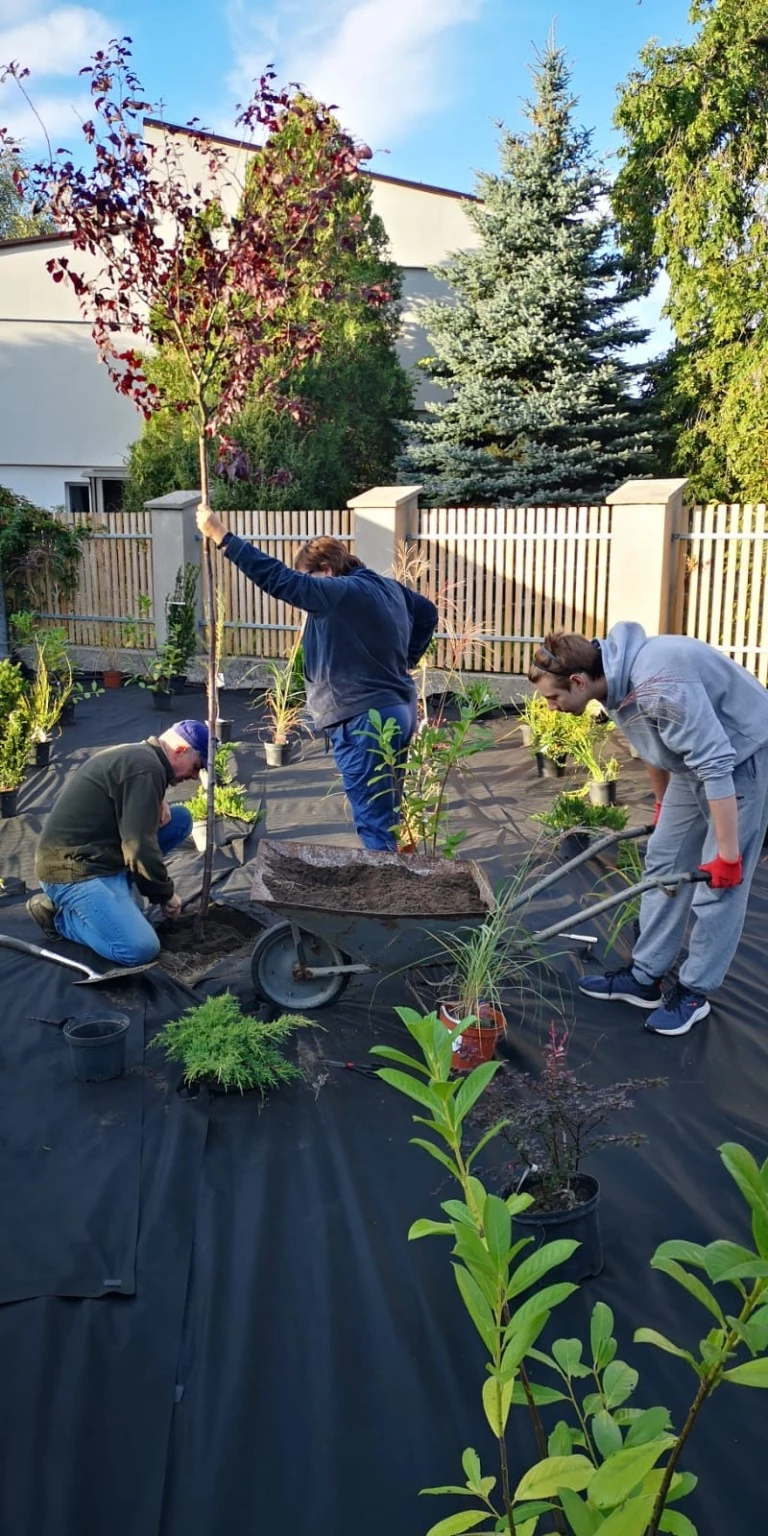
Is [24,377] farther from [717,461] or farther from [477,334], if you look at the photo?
[717,461]

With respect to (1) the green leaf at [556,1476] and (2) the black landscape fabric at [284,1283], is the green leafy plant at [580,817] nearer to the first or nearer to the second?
(2) the black landscape fabric at [284,1283]

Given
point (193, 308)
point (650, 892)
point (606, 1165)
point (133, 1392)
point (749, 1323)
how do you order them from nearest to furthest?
point (749, 1323) < point (133, 1392) < point (606, 1165) < point (650, 892) < point (193, 308)

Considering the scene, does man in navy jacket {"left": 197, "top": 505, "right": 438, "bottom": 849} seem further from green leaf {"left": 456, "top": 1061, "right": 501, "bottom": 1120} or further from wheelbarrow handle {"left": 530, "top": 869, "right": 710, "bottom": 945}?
green leaf {"left": 456, "top": 1061, "right": 501, "bottom": 1120}

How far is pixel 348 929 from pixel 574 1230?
120cm

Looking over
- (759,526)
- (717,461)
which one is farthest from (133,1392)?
(717,461)

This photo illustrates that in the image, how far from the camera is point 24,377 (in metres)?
16.7

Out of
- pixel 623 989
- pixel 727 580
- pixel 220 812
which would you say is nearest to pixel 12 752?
pixel 220 812

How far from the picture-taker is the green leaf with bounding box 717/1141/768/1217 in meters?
0.80

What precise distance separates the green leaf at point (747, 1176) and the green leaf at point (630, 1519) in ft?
0.74

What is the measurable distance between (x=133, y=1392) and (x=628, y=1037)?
6.27ft

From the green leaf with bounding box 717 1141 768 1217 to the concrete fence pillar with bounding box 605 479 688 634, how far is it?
780 centimetres

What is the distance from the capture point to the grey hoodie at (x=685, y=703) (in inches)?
114

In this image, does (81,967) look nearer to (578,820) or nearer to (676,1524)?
(578,820)

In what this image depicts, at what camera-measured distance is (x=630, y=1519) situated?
2.44 ft
